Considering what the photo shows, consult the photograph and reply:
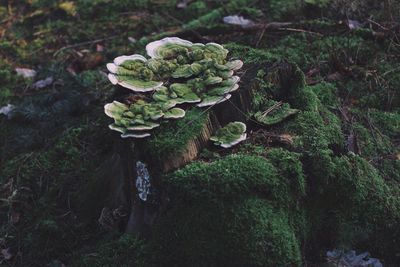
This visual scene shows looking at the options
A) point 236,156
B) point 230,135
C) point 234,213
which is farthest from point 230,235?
point 230,135

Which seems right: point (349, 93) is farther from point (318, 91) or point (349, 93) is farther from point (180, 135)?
point (180, 135)

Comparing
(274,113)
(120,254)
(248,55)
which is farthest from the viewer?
(248,55)

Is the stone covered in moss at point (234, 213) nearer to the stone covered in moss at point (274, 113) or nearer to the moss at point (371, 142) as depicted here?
the stone covered in moss at point (274, 113)

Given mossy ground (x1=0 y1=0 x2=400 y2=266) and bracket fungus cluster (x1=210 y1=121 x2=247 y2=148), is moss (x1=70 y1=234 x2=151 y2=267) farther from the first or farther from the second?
bracket fungus cluster (x1=210 y1=121 x2=247 y2=148)

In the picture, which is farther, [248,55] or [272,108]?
[248,55]

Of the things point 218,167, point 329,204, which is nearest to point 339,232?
point 329,204

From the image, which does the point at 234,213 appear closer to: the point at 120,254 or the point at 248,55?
the point at 120,254

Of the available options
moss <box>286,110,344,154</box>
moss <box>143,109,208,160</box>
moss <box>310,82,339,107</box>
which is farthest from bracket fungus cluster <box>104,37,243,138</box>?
moss <box>310,82,339,107</box>
